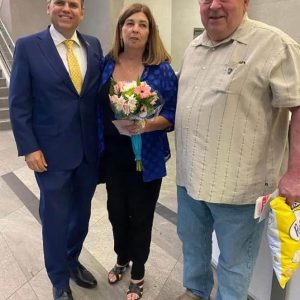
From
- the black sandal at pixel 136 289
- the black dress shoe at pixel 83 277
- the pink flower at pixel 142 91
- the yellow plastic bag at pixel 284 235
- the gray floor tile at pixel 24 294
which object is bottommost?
the gray floor tile at pixel 24 294

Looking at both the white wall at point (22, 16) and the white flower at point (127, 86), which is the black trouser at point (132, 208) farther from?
the white wall at point (22, 16)

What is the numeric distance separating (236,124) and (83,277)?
55.7 inches

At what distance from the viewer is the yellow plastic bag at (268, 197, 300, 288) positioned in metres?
1.34

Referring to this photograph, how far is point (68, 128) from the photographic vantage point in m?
→ 1.73

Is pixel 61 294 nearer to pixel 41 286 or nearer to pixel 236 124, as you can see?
pixel 41 286

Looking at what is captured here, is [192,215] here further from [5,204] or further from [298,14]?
[5,204]

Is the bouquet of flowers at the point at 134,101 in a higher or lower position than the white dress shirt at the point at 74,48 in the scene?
lower

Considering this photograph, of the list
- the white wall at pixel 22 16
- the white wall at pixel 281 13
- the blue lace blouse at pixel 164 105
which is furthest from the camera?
the white wall at pixel 22 16

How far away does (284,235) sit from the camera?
53.7 inches

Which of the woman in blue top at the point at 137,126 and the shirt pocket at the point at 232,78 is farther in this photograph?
the woman in blue top at the point at 137,126

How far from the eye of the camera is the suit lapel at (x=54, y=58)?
1660mm

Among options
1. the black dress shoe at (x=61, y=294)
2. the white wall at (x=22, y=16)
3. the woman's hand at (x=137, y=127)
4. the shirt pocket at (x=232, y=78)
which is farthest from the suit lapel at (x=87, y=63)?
the white wall at (x=22, y=16)

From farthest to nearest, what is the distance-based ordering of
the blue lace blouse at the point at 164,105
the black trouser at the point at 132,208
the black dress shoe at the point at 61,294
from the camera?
the black dress shoe at the point at 61,294
the black trouser at the point at 132,208
the blue lace blouse at the point at 164,105

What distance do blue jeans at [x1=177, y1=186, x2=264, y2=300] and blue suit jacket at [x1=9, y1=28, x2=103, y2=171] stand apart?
2.04 feet
